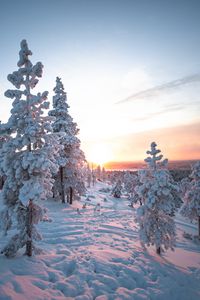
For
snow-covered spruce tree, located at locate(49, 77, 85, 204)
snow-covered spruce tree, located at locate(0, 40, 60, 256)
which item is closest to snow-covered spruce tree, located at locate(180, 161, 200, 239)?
snow-covered spruce tree, located at locate(49, 77, 85, 204)

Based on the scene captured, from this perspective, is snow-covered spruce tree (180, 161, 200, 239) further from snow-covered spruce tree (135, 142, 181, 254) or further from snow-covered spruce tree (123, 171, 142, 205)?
snow-covered spruce tree (123, 171, 142, 205)

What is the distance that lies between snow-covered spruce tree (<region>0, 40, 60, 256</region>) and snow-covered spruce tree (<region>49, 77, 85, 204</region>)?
17.6 m

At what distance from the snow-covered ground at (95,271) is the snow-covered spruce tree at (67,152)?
12.4 meters

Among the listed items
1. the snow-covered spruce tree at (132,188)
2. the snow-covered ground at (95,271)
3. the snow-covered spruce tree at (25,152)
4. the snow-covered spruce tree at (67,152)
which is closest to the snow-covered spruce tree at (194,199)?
the snow-covered ground at (95,271)

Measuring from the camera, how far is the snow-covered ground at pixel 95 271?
362 inches

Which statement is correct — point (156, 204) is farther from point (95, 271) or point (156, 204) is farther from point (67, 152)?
point (67, 152)

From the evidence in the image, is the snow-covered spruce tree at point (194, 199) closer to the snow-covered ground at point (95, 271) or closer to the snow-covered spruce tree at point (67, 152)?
the snow-covered ground at point (95, 271)

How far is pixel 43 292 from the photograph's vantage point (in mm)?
8805

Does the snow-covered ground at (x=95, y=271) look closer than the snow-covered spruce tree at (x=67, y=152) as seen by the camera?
Yes

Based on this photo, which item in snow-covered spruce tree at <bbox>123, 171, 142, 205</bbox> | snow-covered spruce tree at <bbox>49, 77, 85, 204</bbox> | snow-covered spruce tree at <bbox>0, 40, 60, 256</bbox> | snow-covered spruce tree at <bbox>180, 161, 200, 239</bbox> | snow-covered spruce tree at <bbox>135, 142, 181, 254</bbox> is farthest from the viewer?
snow-covered spruce tree at <bbox>123, 171, 142, 205</bbox>

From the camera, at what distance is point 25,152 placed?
10.8m

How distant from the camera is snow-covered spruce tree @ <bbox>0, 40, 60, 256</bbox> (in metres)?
10.4

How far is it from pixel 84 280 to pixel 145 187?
7.69 metres

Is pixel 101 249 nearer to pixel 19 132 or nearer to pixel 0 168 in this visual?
pixel 0 168
